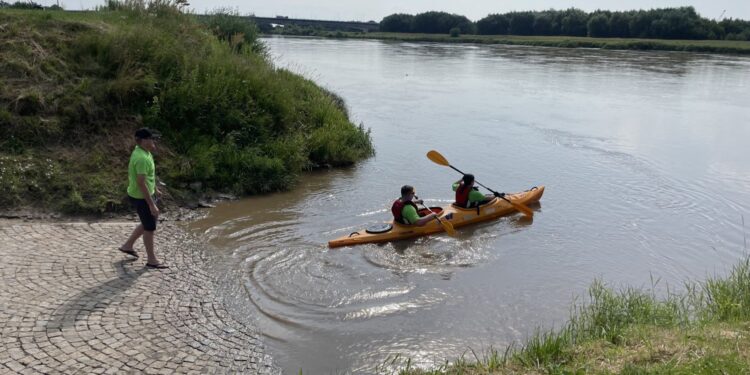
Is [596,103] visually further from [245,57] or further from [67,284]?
[67,284]

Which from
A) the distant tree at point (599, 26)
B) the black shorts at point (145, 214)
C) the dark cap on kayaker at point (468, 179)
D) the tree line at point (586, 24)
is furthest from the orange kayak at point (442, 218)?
the distant tree at point (599, 26)

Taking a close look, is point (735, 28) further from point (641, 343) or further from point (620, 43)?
point (641, 343)

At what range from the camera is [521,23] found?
79938mm

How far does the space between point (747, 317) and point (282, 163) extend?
26.3ft

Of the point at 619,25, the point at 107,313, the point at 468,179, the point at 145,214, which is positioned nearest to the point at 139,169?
the point at 145,214

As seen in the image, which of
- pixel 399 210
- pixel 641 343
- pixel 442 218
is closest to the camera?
pixel 641 343

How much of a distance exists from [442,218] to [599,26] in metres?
64.9

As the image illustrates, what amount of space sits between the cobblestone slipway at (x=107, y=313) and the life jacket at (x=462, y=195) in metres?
4.44

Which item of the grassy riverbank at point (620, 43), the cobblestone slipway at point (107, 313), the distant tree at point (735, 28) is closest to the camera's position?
the cobblestone slipway at point (107, 313)

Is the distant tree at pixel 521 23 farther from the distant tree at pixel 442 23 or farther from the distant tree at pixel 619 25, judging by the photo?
the distant tree at pixel 619 25

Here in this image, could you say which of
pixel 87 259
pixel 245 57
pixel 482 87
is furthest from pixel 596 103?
pixel 87 259

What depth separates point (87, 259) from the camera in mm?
7391

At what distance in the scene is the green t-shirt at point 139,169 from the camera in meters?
6.86

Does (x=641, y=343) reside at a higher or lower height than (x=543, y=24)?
lower
